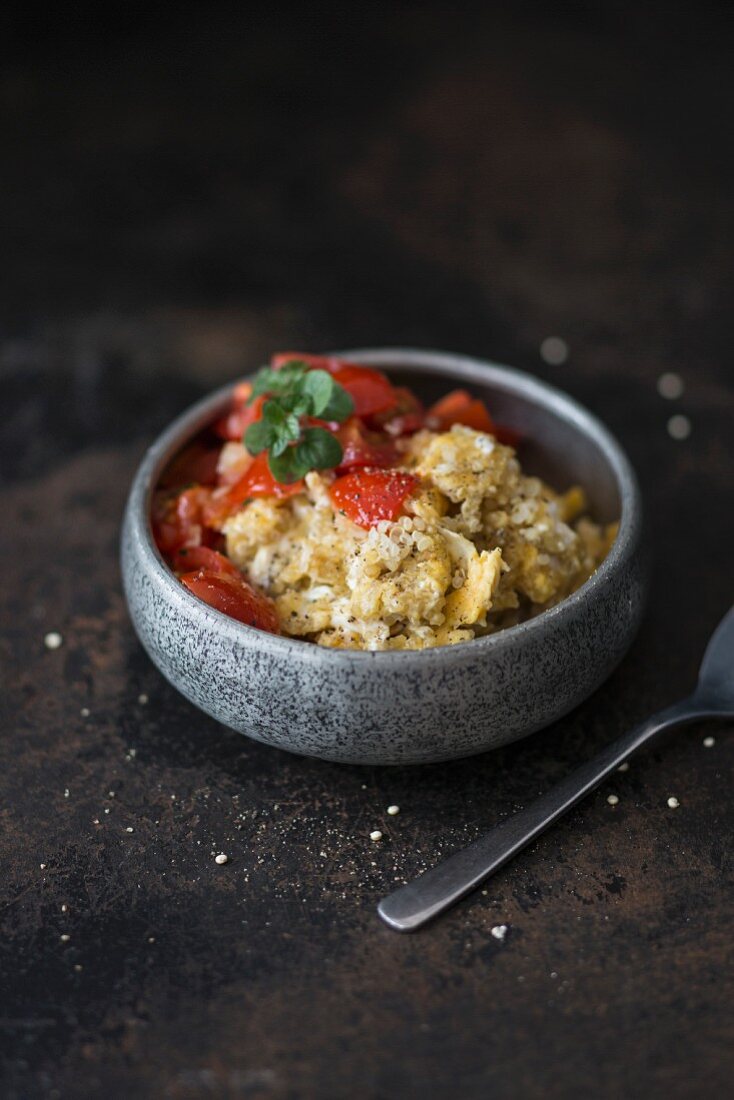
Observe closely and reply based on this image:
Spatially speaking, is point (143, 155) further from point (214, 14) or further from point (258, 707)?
point (258, 707)

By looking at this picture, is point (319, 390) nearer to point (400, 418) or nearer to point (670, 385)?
point (400, 418)

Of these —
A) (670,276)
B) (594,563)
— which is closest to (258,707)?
(594,563)

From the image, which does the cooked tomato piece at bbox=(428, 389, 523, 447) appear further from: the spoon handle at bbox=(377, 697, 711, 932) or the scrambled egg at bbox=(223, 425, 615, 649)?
the spoon handle at bbox=(377, 697, 711, 932)

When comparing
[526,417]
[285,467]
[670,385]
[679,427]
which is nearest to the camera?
[285,467]

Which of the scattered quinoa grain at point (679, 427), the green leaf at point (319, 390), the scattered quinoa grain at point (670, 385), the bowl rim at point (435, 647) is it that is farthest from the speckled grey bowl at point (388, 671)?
the scattered quinoa grain at point (670, 385)

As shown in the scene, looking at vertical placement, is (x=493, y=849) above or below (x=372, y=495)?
below

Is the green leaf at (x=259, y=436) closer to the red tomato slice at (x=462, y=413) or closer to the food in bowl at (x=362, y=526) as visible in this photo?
the food in bowl at (x=362, y=526)

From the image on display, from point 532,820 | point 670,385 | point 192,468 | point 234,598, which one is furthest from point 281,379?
point 670,385
